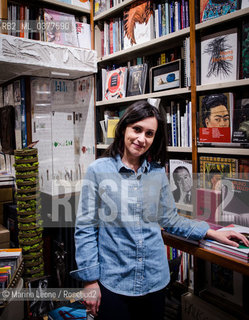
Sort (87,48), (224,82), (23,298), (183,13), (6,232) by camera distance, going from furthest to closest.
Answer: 1. (87,48)
2. (6,232)
3. (23,298)
4. (183,13)
5. (224,82)

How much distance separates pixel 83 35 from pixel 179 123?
1230mm

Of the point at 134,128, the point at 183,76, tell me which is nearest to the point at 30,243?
the point at 134,128

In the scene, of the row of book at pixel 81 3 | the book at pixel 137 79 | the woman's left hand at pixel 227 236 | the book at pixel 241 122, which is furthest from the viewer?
the row of book at pixel 81 3

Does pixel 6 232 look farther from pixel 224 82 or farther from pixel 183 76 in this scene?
pixel 224 82

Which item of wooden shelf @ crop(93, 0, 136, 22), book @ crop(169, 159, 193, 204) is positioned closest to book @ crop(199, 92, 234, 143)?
book @ crop(169, 159, 193, 204)

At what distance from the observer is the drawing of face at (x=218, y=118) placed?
155 centimetres

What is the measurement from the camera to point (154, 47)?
2.01m

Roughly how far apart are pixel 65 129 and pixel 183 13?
1358 mm

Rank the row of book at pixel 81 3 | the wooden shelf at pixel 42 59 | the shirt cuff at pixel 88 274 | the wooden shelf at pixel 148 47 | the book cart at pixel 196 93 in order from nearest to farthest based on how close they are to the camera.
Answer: the shirt cuff at pixel 88 274, the book cart at pixel 196 93, the wooden shelf at pixel 148 47, the wooden shelf at pixel 42 59, the row of book at pixel 81 3

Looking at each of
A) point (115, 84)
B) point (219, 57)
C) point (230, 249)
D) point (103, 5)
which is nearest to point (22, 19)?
point (103, 5)

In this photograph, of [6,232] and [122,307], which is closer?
[122,307]

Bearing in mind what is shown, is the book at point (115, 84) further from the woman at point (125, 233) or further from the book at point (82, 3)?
the woman at point (125, 233)

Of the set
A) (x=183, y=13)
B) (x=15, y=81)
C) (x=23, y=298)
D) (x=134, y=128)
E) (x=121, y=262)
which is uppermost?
(x=183, y=13)

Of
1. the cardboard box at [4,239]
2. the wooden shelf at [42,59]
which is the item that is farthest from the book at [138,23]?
the cardboard box at [4,239]
